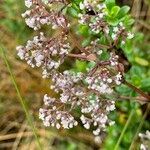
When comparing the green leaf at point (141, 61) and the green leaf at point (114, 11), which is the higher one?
the green leaf at point (114, 11)

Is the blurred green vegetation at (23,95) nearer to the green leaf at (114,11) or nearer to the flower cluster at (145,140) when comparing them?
the flower cluster at (145,140)

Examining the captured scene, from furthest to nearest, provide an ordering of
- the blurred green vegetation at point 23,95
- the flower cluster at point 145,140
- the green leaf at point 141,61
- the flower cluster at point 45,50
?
1. the blurred green vegetation at point 23,95
2. the green leaf at point 141,61
3. the flower cluster at point 145,140
4. the flower cluster at point 45,50

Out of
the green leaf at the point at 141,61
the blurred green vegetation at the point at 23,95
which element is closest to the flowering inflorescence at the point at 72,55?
the green leaf at the point at 141,61

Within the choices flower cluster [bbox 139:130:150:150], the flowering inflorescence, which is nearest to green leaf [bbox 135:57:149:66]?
flower cluster [bbox 139:130:150:150]

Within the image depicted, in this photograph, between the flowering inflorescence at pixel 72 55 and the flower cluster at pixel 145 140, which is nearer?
the flowering inflorescence at pixel 72 55

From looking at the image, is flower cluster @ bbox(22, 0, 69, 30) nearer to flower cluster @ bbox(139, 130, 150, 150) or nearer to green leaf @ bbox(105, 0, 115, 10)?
green leaf @ bbox(105, 0, 115, 10)

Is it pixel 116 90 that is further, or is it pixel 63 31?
pixel 116 90

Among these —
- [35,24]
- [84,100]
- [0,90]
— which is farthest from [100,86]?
[0,90]

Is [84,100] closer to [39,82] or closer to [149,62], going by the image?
[149,62]
